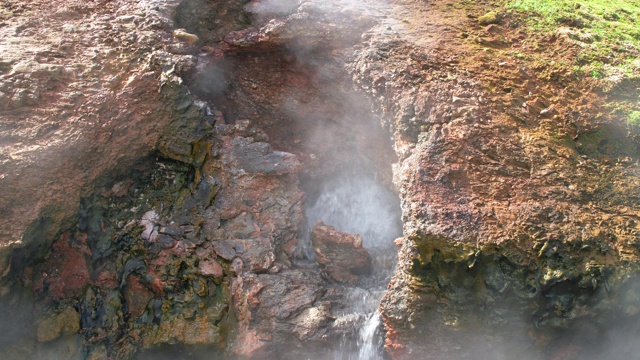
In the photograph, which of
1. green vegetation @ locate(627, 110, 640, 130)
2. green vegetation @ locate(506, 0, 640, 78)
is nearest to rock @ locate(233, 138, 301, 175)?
green vegetation @ locate(506, 0, 640, 78)

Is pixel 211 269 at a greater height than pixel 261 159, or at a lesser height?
lesser

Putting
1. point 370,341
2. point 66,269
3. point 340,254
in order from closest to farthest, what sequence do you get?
point 370,341 < point 66,269 < point 340,254

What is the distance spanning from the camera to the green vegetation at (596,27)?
256 inches

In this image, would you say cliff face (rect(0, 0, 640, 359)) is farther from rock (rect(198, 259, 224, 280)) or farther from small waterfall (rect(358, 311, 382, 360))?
small waterfall (rect(358, 311, 382, 360))

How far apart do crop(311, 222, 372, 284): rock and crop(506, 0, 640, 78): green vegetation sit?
382cm

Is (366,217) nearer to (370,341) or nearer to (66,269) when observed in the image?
(370,341)

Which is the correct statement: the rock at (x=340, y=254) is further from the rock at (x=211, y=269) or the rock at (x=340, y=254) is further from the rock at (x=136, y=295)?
the rock at (x=136, y=295)

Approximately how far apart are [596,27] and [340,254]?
5013 millimetres

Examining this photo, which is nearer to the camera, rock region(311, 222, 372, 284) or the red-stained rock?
the red-stained rock

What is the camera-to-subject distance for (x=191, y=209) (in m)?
6.79

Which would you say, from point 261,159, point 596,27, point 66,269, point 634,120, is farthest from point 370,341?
point 596,27

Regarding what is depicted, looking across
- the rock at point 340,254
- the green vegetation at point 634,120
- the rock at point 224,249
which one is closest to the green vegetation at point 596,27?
the green vegetation at point 634,120

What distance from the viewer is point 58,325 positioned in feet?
20.3

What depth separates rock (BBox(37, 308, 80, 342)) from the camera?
20.0 ft
